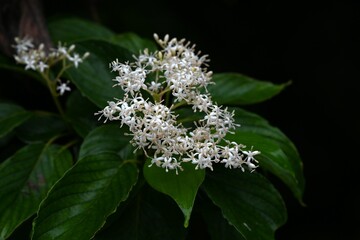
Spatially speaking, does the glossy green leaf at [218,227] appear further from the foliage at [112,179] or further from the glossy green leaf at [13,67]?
the glossy green leaf at [13,67]

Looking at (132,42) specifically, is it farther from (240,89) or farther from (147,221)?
(147,221)

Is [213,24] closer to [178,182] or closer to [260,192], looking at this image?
[260,192]

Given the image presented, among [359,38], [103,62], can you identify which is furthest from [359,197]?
[103,62]

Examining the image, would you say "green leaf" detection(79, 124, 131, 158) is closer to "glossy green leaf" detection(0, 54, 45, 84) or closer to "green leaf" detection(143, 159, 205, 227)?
"green leaf" detection(143, 159, 205, 227)

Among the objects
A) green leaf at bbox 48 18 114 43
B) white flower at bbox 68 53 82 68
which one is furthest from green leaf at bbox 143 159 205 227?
green leaf at bbox 48 18 114 43

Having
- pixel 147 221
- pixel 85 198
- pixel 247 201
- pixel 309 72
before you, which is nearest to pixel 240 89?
pixel 247 201

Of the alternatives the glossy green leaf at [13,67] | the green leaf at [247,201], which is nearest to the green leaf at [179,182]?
the green leaf at [247,201]

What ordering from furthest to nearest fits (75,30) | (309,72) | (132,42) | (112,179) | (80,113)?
1. (309,72)
2. (75,30)
3. (132,42)
4. (80,113)
5. (112,179)
